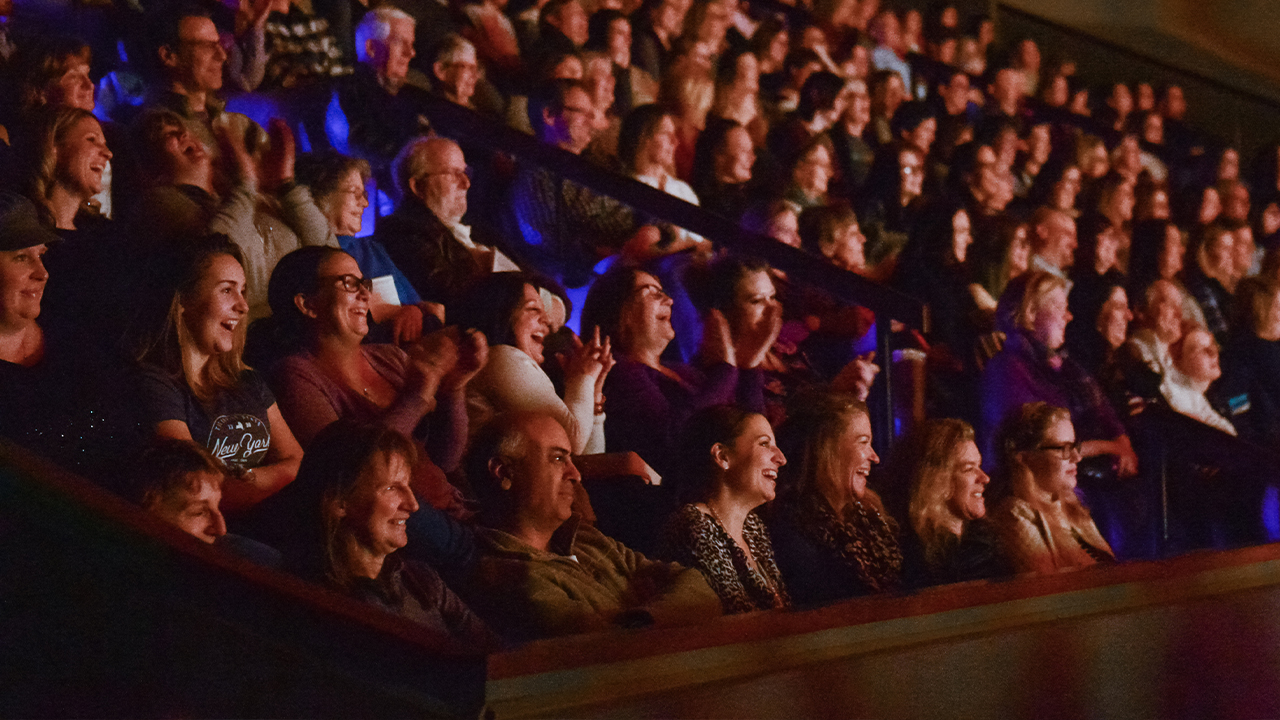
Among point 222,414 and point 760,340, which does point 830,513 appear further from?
point 222,414

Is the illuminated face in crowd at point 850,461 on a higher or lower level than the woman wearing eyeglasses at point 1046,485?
higher

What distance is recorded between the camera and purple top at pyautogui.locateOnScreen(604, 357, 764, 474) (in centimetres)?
299

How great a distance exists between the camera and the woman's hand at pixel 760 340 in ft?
11.0

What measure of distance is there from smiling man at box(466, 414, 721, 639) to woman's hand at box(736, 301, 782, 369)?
0.89 m

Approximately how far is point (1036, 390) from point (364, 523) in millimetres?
2245

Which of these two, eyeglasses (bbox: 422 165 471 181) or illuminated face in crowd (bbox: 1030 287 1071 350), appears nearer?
eyeglasses (bbox: 422 165 471 181)

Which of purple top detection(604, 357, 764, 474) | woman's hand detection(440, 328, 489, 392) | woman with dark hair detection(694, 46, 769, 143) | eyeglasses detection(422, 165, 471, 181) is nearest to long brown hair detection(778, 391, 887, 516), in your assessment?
purple top detection(604, 357, 764, 474)

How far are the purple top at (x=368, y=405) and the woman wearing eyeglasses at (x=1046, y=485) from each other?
136cm

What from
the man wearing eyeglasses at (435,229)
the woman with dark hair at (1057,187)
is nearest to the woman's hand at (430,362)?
the man wearing eyeglasses at (435,229)

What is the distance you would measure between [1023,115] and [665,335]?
171 inches

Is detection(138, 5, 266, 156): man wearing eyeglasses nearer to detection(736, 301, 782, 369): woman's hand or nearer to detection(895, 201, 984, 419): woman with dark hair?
detection(736, 301, 782, 369): woman's hand

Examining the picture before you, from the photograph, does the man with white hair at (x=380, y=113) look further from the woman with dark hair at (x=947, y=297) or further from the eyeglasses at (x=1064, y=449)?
the eyeglasses at (x=1064, y=449)

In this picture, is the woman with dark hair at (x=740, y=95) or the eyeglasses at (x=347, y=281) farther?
the woman with dark hair at (x=740, y=95)

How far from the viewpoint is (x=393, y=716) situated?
1.77 meters
